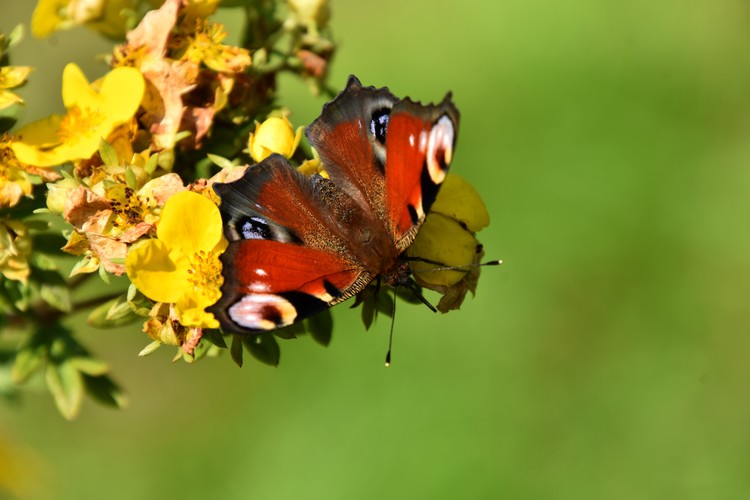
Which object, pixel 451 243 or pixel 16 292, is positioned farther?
pixel 16 292

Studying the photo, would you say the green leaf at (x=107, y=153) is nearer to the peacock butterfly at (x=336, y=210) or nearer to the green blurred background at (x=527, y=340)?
the peacock butterfly at (x=336, y=210)

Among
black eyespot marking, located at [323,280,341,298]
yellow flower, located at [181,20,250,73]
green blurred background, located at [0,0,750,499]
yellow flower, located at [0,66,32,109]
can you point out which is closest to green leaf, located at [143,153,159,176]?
yellow flower, located at [181,20,250,73]

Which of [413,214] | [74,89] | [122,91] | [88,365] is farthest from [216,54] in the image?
[88,365]

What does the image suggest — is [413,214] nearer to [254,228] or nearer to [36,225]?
[254,228]

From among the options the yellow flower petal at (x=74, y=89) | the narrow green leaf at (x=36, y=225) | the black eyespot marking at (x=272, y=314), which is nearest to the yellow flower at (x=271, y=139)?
the black eyespot marking at (x=272, y=314)

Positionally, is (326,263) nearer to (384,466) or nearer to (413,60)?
(384,466)

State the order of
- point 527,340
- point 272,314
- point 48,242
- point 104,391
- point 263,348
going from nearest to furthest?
point 272,314 < point 263,348 < point 48,242 < point 104,391 < point 527,340
